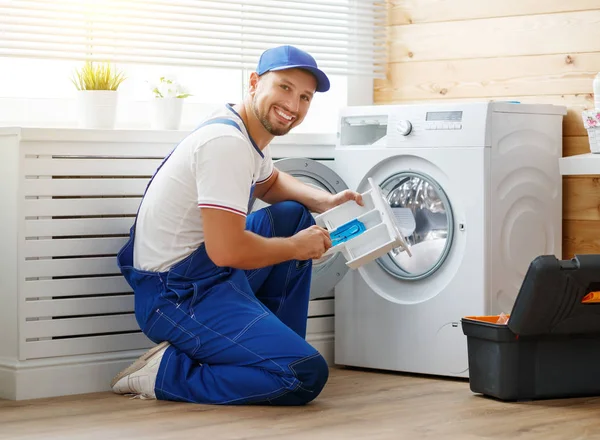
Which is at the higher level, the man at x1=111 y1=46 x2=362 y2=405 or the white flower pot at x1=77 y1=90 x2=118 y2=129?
the white flower pot at x1=77 y1=90 x2=118 y2=129

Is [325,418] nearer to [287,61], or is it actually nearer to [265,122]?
[265,122]

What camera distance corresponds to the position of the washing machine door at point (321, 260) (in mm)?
3375

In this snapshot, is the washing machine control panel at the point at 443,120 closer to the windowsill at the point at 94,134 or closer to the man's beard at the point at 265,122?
the man's beard at the point at 265,122

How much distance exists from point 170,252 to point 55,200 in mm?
441

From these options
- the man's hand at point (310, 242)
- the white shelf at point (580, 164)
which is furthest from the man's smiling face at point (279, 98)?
the white shelf at point (580, 164)

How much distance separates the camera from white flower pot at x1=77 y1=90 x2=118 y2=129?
10.6 feet

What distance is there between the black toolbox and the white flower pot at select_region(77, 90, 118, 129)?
1362mm

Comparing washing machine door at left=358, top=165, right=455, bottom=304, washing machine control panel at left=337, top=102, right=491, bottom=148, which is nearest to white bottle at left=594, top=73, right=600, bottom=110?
washing machine control panel at left=337, top=102, right=491, bottom=148

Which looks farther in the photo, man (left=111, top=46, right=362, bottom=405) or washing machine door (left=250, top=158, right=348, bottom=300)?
washing machine door (left=250, top=158, right=348, bottom=300)

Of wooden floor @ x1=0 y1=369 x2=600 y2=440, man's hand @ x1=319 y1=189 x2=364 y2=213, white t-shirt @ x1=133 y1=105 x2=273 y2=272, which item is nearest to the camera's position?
wooden floor @ x1=0 y1=369 x2=600 y2=440

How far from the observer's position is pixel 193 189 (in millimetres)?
2752

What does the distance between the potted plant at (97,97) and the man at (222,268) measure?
1.62ft

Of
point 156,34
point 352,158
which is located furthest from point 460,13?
point 156,34

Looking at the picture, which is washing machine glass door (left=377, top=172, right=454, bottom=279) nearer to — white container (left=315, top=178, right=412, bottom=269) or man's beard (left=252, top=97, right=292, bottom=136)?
white container (left=315, top=178, right=412, bottom=269)
